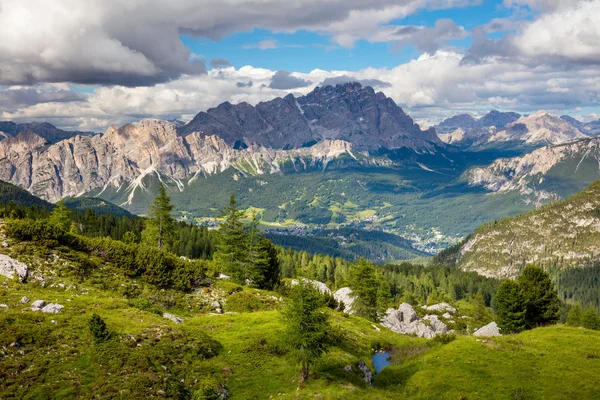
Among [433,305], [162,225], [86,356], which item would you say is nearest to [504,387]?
[86,356]

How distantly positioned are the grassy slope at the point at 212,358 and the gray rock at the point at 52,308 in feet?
2.10

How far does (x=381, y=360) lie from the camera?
5872 cm

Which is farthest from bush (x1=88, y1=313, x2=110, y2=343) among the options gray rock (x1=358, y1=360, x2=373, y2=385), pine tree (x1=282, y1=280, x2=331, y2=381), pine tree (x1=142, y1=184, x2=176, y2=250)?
pine tree (x1=142, y1=184, x2=176, y2=250)

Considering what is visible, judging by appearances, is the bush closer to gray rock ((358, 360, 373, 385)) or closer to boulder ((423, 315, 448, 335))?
gray rock ((358, 360, 373, 385))

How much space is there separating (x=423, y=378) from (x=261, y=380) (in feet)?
64.4

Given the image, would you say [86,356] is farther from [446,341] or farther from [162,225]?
[162,225]

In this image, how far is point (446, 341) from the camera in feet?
194

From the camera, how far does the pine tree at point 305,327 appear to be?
38.8m

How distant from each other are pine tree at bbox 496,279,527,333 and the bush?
256 feet

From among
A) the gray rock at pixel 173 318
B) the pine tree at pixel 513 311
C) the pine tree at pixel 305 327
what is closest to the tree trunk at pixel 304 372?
the pine tree at pixel 305 327

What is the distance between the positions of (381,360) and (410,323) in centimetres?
5920

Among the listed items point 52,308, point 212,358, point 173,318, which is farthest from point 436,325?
point 52,308

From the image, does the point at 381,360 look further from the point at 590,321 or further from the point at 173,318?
the point at 590,321

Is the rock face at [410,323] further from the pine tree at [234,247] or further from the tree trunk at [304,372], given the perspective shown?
the tree trunk at [304,372]
